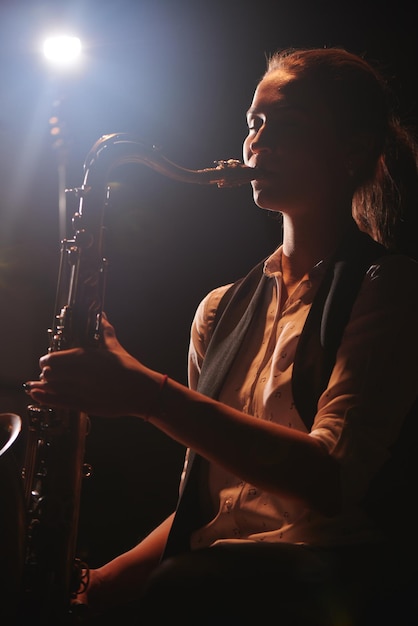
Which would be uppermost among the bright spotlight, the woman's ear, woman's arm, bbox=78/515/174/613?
the bright spotlight

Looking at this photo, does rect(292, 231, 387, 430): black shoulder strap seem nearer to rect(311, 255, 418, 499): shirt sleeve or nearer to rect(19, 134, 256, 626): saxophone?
rect(311, 255, 418, 499): shirt sleeve

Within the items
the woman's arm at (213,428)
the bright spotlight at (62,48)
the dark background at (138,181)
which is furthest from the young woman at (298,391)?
the bright spotlight at (62,48)

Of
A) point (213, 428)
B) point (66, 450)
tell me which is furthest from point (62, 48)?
point (213, 428)

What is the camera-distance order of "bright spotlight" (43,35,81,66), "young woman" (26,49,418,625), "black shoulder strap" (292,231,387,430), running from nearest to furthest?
"young woman" (26,49,418,625), "black shoulder strap" (292,231,387,430), "bright spotlight" (43,35,81,66)

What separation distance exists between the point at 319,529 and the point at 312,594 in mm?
227

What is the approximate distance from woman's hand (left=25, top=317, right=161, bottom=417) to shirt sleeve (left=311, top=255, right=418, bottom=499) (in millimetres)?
336

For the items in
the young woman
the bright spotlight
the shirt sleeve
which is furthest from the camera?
the bright spotlight

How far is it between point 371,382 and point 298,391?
17 cm

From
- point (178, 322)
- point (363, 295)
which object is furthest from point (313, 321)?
point (178, 322)

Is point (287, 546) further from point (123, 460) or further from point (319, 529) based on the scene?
point (123, 460)

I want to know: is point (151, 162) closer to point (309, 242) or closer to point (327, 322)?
point (309, 242)

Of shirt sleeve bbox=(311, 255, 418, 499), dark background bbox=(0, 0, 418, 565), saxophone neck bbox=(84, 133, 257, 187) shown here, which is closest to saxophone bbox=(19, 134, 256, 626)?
saxophone neck bbox=(84, 133, 257, 187)

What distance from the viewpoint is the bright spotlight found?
7.98 feet

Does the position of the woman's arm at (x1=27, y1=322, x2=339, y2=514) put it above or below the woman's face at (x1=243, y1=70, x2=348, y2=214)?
below
